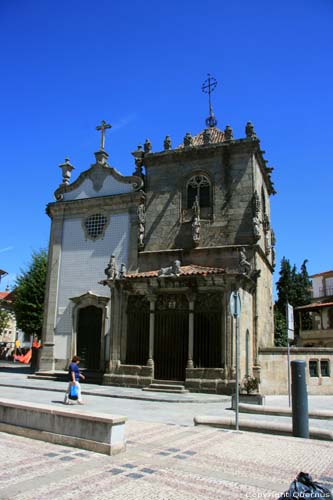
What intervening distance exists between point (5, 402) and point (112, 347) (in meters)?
11.1

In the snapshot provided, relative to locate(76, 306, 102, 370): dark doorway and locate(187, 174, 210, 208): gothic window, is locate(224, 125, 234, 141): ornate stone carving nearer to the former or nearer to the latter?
locate(187, 174, 210, 208): gothic window

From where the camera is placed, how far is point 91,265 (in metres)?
24.1

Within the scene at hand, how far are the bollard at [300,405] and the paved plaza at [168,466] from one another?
0.32 metres

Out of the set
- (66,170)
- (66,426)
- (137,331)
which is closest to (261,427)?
(66,426)

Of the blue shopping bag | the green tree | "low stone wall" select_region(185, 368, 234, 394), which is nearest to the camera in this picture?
the blue shopping bag

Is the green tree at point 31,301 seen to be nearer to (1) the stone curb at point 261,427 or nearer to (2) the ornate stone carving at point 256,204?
(2) the ornate stone carving at point 256,204

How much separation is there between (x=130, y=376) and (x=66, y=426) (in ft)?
37.8

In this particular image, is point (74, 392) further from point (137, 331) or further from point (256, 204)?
point (256, 204)

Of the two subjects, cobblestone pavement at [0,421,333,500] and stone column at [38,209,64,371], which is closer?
cobblestone pavement at [0,421,333,500]

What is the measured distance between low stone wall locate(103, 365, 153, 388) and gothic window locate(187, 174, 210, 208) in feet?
29.9

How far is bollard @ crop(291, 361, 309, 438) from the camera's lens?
831 cm

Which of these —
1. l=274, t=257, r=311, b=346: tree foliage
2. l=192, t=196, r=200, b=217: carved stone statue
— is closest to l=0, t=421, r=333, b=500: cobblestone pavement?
l=192, t=196, r=200, b=217: carved stone statue

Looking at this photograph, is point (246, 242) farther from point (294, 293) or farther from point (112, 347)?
point (294, 293)

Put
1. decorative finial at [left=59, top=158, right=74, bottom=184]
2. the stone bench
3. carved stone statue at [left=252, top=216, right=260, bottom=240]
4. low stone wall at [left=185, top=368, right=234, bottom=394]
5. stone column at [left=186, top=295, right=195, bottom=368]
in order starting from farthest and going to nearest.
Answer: decorative finial at [left=59, top=158, right=74, bottom=184]
carved stone statue at [left=252, top=216, right=260, bottom=240]
stone column at [left=186, top=295, right=195, bottom=368]
low stone wall at [left=185, top=368, right=234, bottom=394]
the stone bench
